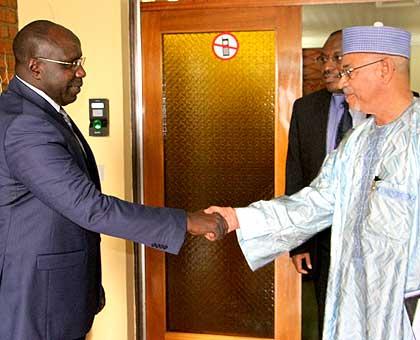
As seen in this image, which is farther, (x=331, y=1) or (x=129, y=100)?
(x=129, y=100)

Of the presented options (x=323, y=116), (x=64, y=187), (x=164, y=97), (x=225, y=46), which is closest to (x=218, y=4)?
(x=225, y=46)

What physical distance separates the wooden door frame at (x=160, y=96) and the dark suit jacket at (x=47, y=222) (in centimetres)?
112

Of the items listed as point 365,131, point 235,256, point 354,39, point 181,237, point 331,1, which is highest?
point 331,1

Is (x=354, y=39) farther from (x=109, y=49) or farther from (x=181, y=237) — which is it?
(x=109, y=49)

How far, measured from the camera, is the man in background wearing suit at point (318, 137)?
2.56 metres

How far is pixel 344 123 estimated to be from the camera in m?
2.56

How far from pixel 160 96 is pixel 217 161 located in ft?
1.52

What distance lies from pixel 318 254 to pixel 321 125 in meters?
0.60

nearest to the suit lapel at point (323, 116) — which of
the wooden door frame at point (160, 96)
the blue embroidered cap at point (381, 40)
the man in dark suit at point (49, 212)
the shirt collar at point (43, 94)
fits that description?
the wooden door frame at point (160, 96)

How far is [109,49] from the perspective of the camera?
115 inches

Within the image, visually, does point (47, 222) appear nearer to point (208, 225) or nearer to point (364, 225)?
point (208, 225)

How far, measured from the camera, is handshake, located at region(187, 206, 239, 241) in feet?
6.76

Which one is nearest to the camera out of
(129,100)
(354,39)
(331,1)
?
(354,39)

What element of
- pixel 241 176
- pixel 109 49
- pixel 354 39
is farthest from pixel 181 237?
pixel 109 49
